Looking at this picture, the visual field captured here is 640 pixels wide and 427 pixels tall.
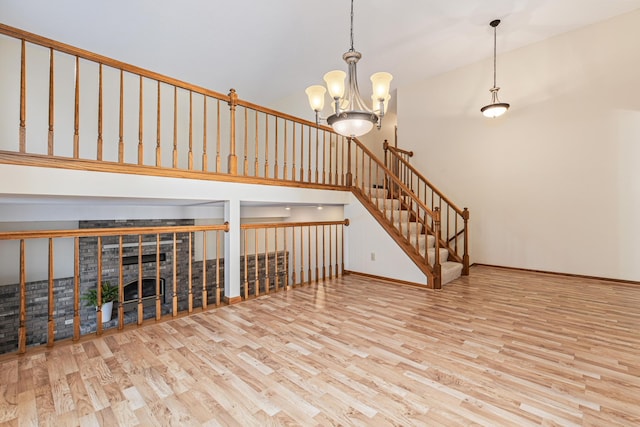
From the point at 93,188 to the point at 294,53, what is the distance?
4000mm

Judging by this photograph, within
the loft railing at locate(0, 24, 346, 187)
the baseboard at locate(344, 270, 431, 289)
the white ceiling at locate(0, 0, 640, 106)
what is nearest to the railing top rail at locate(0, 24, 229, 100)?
→ the loft railing at locate(0, 24, 346, 187)

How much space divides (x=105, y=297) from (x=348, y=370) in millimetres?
5389

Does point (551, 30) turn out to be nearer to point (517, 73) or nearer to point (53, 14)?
point (517, 73)

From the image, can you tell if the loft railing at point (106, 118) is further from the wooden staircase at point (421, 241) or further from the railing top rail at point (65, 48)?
the wooden staircase at point (421, 241)

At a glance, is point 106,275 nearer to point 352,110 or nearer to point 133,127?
point 133,127

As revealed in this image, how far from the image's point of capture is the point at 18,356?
82.7 inches

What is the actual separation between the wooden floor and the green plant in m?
3.48

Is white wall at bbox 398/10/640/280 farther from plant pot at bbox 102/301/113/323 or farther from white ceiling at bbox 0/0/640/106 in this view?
plant pot at bbox 102/301/113/323

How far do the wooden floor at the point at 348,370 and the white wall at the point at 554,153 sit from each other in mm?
1517

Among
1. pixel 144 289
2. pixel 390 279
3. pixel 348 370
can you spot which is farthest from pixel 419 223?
pixel 144 289

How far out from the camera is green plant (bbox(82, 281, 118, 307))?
5.13 metres

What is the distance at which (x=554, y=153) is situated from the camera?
460cm

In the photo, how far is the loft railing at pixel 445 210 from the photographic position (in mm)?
4657

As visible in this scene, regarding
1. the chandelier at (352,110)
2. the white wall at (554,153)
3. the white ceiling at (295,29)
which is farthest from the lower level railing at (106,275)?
the white ceiling at (295,29)
